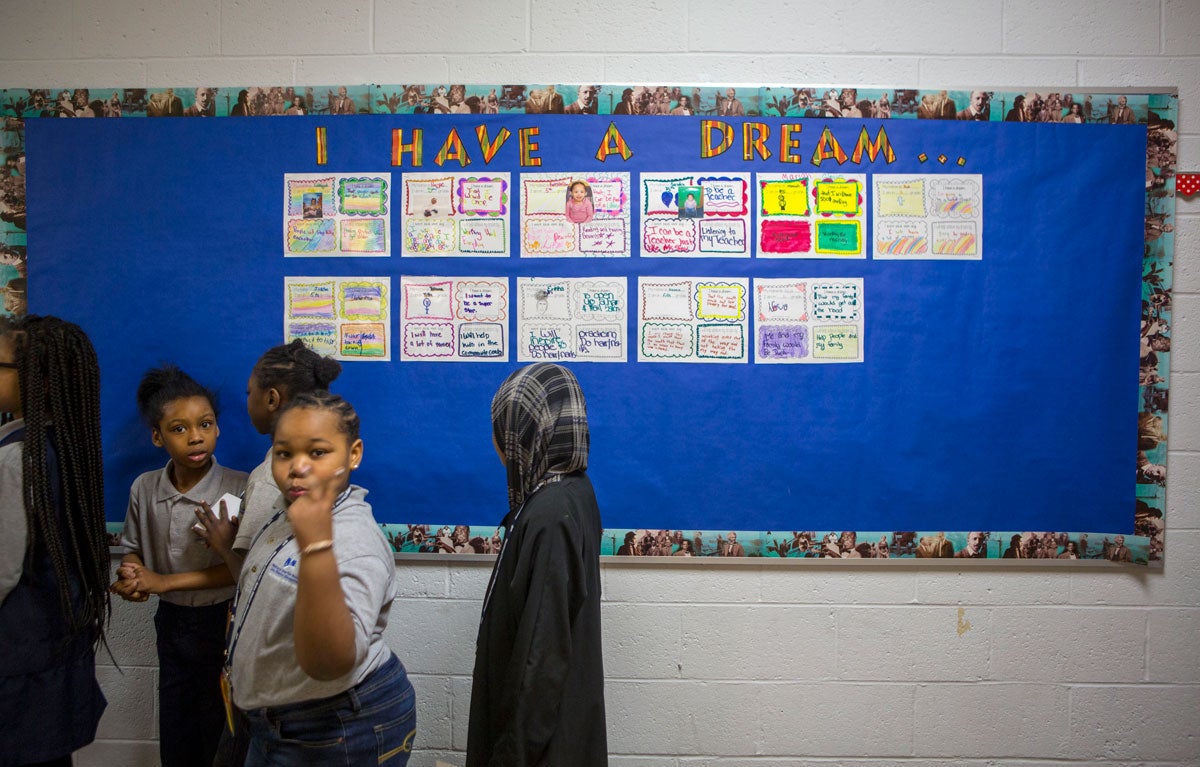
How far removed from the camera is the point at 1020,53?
2137mm

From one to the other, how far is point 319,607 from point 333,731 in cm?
32

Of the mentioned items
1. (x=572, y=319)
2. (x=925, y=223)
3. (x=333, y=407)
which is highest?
(x=925, y=223)

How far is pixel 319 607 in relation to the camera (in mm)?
1080

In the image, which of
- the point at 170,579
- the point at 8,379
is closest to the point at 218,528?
the point at 170,579

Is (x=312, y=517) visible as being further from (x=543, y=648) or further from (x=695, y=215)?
(x=695, y=215)

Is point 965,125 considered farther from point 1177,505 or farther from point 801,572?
point 801,572

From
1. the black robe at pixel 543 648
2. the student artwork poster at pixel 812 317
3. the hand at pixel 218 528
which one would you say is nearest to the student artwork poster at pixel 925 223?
the student artwork poster at pixel 812 317

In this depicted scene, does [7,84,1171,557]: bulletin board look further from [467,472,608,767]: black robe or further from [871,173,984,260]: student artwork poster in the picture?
[467,472,608,767]: black robe

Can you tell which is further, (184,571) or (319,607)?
(184,571)

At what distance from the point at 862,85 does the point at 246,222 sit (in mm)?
2079

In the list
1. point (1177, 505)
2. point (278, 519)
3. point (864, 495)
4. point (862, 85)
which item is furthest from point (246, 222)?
point (1177, 505)

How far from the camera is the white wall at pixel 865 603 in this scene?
6.98 ft

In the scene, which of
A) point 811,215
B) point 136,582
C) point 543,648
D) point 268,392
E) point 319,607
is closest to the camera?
point 319,607

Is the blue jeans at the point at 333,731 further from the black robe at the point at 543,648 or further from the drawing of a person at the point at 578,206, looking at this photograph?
the drawing of a person at the point at 578,206
